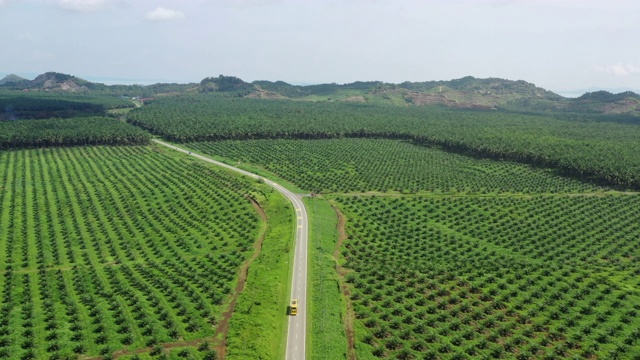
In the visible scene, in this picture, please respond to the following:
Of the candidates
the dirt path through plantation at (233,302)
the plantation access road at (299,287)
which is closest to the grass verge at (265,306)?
the dirt path through plantation at (233,302)

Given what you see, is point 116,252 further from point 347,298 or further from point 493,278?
point 493,278

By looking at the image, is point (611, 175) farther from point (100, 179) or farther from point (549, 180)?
point (100, 179)

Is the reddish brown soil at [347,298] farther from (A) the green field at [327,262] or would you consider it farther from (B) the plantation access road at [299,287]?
(B) the plantation access road at [299,287]

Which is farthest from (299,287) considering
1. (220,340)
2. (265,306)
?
(220,340)

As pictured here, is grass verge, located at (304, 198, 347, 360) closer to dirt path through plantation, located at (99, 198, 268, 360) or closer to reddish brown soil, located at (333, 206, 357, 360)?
reddish brown soil, located at (333, 206, 357, 360)

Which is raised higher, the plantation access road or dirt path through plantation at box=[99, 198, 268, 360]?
the plantation access road

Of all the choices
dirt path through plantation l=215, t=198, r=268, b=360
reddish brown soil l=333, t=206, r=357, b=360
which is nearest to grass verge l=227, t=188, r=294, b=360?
dirt path through plantation l=215, t=198, r=268, b=360
